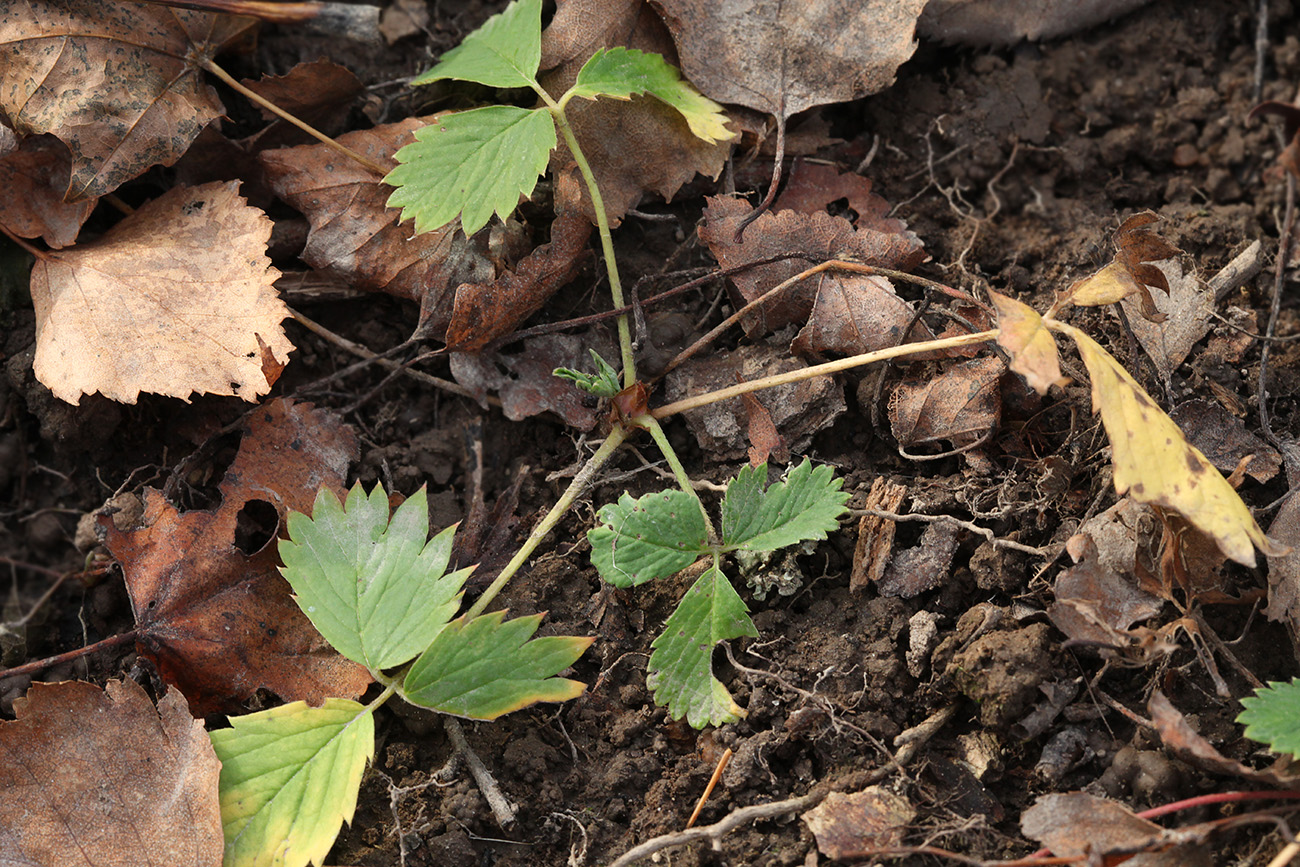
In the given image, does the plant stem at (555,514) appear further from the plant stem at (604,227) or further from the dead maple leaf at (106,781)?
the dead maple leaf at (106,781)

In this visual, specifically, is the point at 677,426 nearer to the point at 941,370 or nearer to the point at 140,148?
the point at 941,370

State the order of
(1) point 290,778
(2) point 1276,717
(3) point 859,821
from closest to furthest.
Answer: (2) point 1276,717, (3) point 859,821, (1) point 290,778

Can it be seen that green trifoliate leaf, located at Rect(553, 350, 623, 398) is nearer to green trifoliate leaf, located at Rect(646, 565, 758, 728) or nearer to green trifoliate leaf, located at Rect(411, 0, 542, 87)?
green trifoliate leaf, located at Rect(646, 565, 758, 728)

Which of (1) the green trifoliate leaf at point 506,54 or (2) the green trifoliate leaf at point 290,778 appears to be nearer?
(2) the green trifoliate leaf at point 290,778

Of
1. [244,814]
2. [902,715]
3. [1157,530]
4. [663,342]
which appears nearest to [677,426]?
[663,342]

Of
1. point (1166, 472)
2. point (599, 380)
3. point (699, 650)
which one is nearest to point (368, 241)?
point (599, 380)

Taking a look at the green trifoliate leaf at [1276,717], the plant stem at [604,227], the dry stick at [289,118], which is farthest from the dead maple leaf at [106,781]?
the green trifoliate leaf at [1276,717]

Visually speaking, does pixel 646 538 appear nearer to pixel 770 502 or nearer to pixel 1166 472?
pixel 770 502
